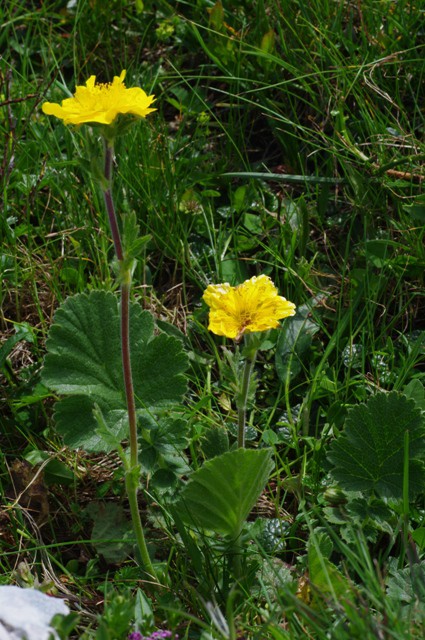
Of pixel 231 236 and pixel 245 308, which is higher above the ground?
pixel 245 308

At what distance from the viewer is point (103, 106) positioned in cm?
177

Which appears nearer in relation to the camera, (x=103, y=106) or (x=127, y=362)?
(x=103, y=106)

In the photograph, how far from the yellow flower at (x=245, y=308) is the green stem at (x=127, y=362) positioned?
0.65 ft

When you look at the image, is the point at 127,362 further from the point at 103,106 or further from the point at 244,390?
the point at 103,106

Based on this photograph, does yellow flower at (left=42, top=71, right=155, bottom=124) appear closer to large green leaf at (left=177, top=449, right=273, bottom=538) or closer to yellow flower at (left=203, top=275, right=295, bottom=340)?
yellow flower at (left=203, top=275, right=295, bottom=340)

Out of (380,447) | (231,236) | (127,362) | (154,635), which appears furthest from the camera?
(231,236)

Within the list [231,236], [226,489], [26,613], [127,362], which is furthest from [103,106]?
[231,236]

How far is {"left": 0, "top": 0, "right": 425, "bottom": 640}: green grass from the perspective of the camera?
Answer: 7.36 feet

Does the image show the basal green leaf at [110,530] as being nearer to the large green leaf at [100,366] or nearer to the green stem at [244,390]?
the large green leaf at [100,366]

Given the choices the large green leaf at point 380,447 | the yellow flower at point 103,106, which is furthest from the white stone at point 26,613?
the yellow flower at point 103,106

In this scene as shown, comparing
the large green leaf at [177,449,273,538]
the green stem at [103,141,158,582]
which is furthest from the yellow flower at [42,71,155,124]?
the large green leaf at [177,449,273,538]

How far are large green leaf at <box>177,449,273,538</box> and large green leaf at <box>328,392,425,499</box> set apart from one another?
0.86 ft

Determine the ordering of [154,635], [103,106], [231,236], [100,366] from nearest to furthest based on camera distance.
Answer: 1. [154,635]
2. [103,106]
3. [100,366]
4. [231,236]

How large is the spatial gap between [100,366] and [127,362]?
0.34 metres
